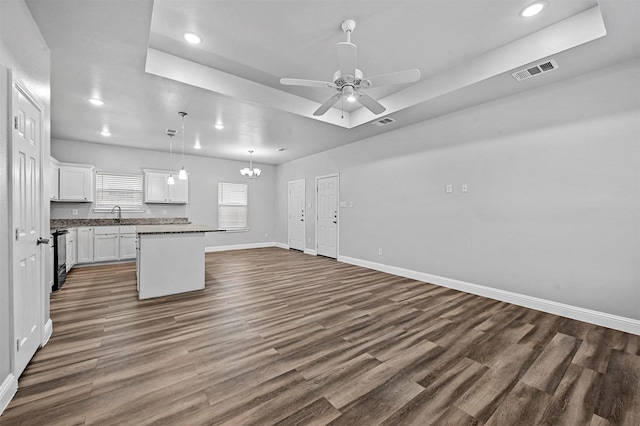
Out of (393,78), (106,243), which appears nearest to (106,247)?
(106,243)

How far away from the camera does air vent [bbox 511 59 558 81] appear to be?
2.91 m

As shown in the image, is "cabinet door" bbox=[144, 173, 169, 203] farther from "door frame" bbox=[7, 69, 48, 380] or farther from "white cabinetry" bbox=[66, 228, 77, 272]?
"door frame" bbox=[7, 69, 48, 380]

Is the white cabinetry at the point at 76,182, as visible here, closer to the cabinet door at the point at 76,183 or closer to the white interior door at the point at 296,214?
the cabinet door at the point at 76,183

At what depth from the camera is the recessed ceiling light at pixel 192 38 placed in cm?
278

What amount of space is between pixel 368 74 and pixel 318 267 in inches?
148

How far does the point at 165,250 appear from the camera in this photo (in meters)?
3.91

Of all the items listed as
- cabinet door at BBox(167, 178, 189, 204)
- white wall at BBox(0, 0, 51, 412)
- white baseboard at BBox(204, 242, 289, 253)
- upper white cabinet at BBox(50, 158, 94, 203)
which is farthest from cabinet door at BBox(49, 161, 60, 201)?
white wall at BBox(0, 0, 51, 412)

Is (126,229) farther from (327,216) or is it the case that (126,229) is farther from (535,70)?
(535,70)

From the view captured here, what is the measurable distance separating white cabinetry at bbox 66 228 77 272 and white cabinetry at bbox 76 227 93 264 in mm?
86

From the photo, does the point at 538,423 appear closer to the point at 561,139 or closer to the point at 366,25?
the point at 561,139

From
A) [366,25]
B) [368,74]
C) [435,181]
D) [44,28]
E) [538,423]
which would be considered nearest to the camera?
[538,423]

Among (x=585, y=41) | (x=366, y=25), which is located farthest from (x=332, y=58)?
(x=585, y=41)

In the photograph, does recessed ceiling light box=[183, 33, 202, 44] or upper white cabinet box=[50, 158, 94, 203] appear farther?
upper white cabinet box=[50, 158, 94, 203]

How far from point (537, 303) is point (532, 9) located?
10.6 ft
